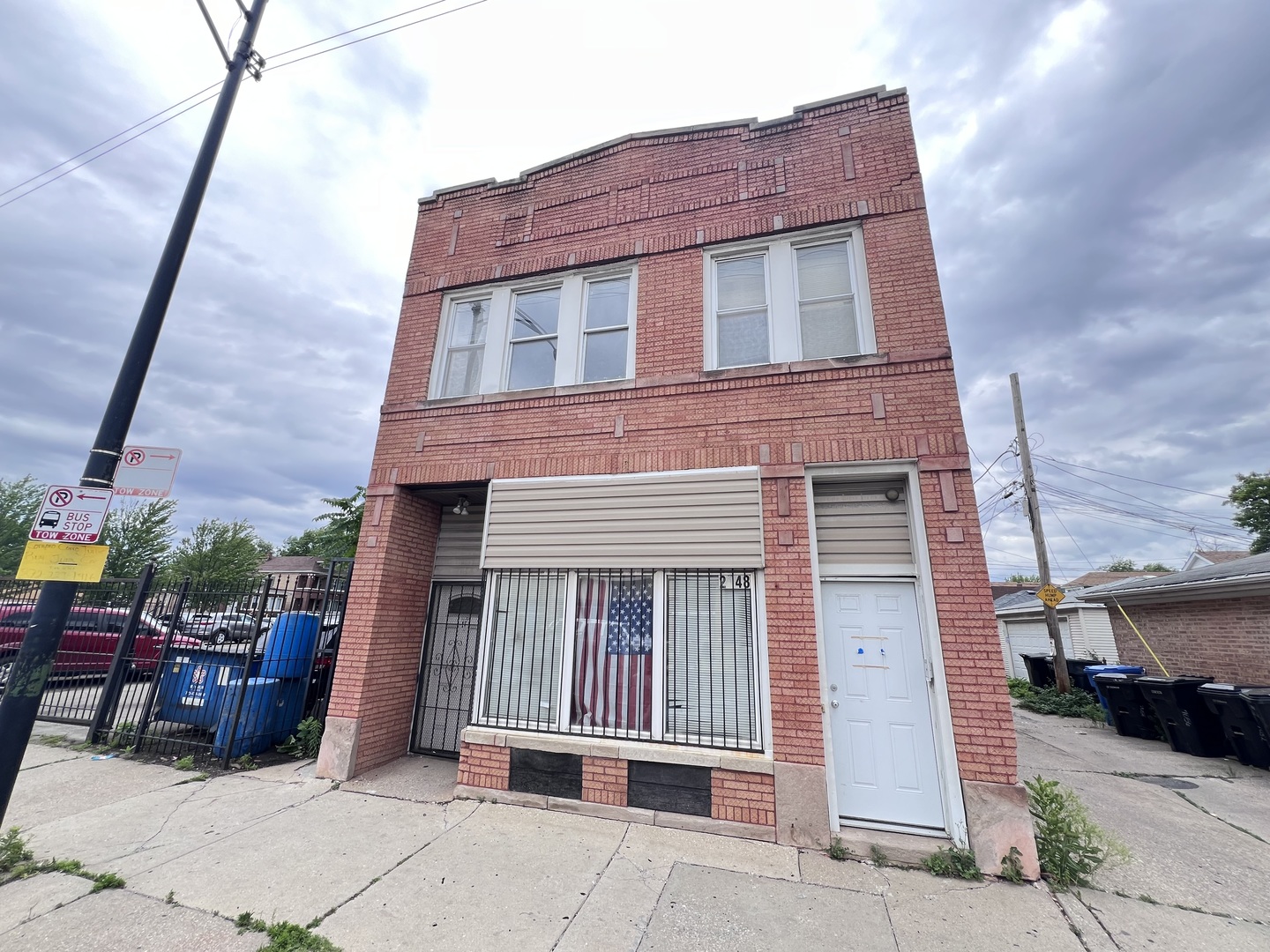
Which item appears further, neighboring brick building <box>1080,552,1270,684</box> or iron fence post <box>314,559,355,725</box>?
neighboring brick building <box>1080,552,1270,684</box>

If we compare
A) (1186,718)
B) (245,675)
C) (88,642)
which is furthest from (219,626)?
(1186,718)

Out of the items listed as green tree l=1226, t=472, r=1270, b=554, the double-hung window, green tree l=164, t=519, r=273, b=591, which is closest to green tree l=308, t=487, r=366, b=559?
green tree l=164, t=519, r=273, b=591

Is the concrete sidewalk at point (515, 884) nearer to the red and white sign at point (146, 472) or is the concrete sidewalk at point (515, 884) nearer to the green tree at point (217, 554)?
the red and white sign at point (146, 472)

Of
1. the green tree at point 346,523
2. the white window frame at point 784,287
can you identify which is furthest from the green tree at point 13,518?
the white window frame at point 784,287

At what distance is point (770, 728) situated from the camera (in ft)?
16.2

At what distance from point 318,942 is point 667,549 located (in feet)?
12.9

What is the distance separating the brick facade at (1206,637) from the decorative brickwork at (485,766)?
13308 mm

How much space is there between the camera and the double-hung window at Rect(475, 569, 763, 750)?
206 inches

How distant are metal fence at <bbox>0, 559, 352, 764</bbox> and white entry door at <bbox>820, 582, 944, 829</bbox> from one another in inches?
252

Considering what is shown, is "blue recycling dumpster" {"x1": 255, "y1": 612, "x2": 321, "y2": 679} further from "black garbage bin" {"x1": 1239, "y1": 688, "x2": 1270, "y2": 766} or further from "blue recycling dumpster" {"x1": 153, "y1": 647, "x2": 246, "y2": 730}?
"black garbage bin" {"x1": 1239, "y1": 688, "x2": 1270, "y2": 766}

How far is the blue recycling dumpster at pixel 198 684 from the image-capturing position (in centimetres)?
667

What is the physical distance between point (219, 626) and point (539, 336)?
615 centimetres

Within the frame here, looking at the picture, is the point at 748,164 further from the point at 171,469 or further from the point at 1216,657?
the point at 1216,657

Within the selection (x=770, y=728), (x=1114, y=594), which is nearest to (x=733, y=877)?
(x=770, y=728)
